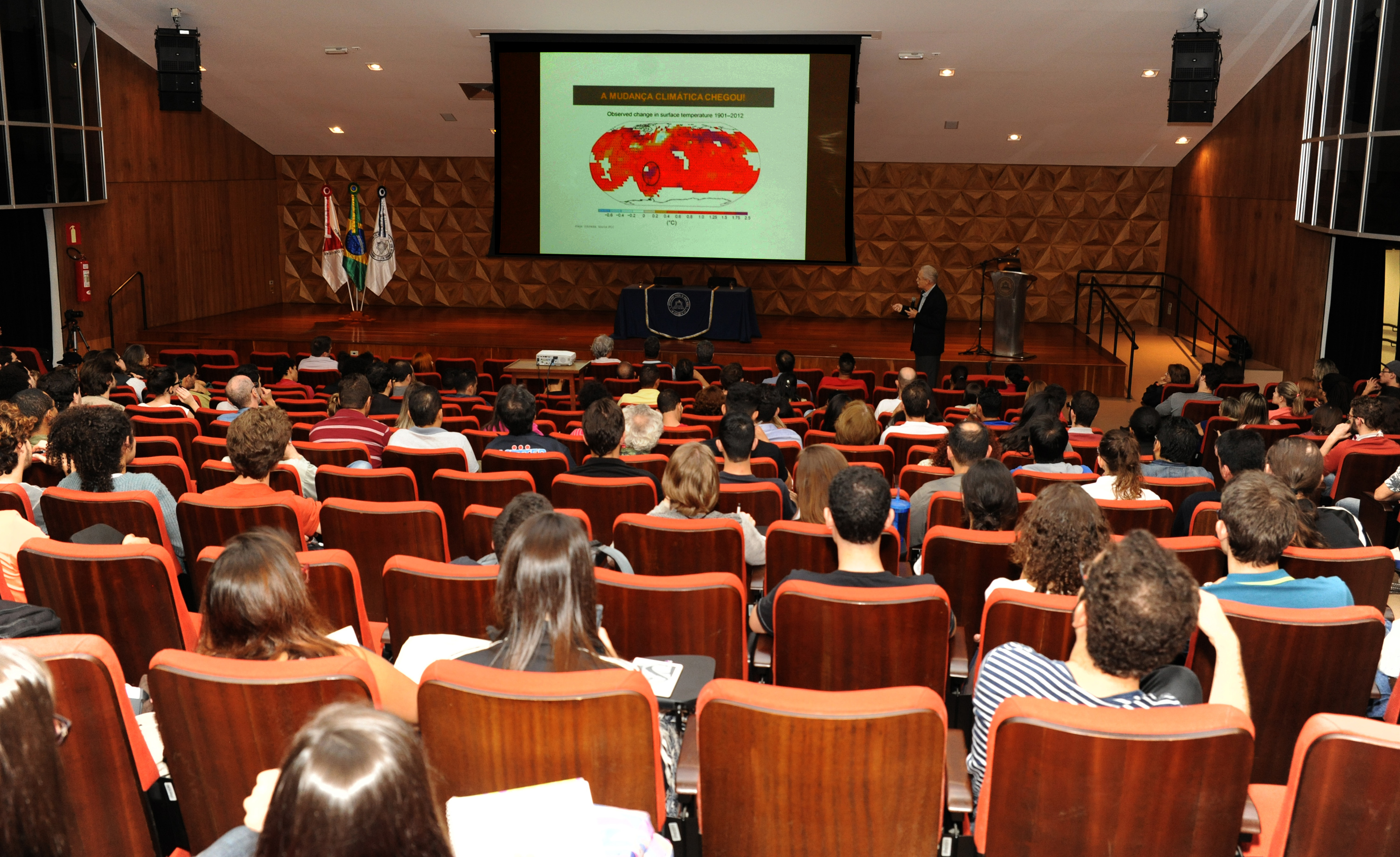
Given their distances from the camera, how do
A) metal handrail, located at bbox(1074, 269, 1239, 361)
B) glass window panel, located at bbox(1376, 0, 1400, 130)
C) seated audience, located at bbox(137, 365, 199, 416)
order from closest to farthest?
seated audience, located at bbox(137, 365, 199, 416) < glass window panel, located at bbox(1376, 0, 1400, 130) < metal handrail, located at bbox(1074, 269, 1239, 361)

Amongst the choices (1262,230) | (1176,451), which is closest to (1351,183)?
(1262,230)

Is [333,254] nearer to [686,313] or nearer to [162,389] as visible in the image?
[686,313]

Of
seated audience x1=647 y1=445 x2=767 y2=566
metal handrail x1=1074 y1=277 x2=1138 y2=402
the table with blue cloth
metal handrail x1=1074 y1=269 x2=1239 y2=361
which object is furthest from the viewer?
metal handrail x1=1074 y1=269 x2=1239 y2=361

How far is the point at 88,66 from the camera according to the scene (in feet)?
39.2

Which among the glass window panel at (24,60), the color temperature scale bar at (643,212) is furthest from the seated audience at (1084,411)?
the glass window panel at (24,60)

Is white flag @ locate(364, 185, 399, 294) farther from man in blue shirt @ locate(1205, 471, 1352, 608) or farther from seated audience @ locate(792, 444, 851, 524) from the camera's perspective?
man in blue shirt @ locate(1205, 471, 1352, 608)

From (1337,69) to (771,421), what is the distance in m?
7.38

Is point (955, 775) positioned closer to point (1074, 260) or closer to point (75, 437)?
point (75, 437)

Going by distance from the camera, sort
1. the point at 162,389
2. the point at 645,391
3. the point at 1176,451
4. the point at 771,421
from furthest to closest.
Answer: the point at 645,391 → the point at 162,389 → the point at 771,421 → the point at 1176,451

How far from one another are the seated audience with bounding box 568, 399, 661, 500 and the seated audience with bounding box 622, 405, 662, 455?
41 centimetres

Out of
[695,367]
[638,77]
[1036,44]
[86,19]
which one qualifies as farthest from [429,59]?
[1036,44]

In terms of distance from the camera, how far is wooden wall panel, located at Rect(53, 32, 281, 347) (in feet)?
41.3

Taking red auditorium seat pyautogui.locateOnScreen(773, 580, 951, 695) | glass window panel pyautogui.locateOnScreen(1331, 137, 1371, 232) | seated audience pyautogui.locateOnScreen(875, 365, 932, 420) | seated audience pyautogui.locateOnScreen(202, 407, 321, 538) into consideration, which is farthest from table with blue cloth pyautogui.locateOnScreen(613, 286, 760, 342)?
red auditorium seat pyautogui.locateOnScreen(773, 580, 951, 695)

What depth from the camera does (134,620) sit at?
2.86 m
